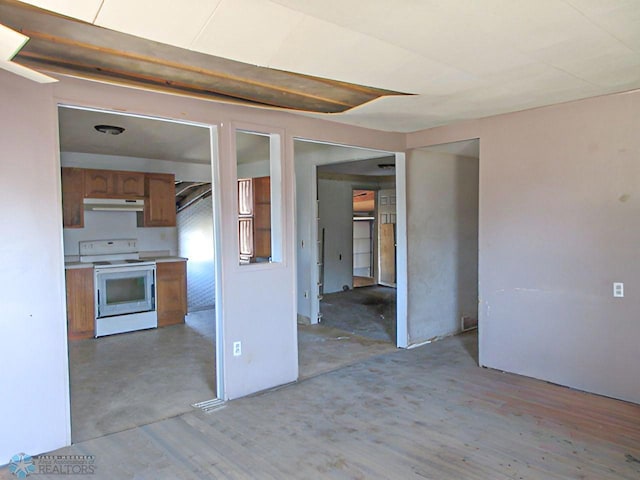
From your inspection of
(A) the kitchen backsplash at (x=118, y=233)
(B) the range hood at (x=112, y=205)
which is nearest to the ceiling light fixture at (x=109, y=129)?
(B) the range hood at (x=112, y=205)

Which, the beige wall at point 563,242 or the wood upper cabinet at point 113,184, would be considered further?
the wood upper cabinet at point 113,184

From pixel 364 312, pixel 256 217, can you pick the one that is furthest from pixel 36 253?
pixel 364 312

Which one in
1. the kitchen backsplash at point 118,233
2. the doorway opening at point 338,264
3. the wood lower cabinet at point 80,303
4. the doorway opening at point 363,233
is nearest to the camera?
the doorway opening at point 338,264

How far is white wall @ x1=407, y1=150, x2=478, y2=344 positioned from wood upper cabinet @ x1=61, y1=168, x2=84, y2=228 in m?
4.00

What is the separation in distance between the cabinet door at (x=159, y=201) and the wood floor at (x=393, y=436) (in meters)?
3.46

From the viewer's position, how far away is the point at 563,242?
355 centimetres

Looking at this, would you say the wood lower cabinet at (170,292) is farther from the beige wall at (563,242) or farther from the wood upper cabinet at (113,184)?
the beige wall at (563,242)

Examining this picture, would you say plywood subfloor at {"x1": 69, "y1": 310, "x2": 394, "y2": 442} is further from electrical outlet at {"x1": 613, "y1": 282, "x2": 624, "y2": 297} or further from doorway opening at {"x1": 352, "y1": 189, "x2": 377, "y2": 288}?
doorway opening at {"x1": 352, "y1": 189, "x2": 377, "y2": 288}

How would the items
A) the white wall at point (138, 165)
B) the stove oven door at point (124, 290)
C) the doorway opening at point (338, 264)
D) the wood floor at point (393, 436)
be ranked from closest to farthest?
the wood floor at point (393, 436), the doorway opening at point (338, 264), the stove oven door at point (124, 290), the white wall at point (138, 165)

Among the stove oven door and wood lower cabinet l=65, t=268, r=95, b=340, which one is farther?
the stove oven door

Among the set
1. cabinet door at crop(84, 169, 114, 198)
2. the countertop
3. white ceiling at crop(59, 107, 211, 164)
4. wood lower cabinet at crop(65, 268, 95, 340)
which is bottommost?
wood lower cabinet at crop(65, 268, 95, 340)

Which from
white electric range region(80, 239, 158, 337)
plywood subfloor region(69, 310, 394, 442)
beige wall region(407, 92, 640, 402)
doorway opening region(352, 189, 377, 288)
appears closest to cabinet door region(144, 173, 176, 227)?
white electric range region(80, 239, 158, 337)

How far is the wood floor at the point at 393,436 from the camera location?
2.39m

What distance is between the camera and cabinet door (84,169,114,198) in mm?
5402
